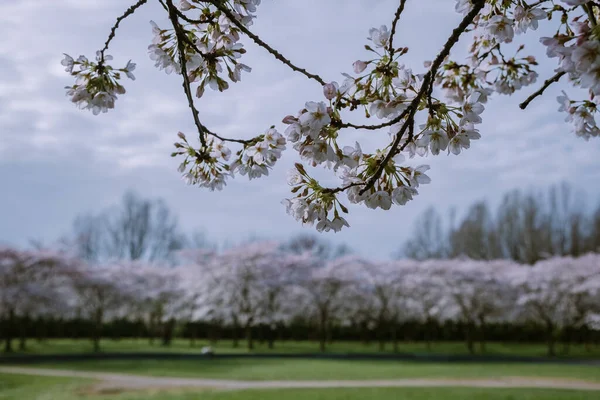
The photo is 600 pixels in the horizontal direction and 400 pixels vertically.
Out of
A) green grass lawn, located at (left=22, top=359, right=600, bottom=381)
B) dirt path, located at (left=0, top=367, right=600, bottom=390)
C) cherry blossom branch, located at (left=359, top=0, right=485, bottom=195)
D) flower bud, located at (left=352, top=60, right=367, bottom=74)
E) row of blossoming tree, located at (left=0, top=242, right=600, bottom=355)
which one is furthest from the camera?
row of blossoming tree, located at (left=0, top=242, right=600, bottom=355)

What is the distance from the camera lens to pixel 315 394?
28.7 feet

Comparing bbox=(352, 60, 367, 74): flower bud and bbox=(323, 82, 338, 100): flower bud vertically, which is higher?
bbox=(352, 60, 367, 74): flower bud

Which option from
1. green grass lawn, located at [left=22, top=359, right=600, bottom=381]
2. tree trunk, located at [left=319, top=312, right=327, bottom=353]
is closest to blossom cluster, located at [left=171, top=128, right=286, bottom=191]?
green grass lawn, located at [left=22, top=359, right=600, bottom=381]

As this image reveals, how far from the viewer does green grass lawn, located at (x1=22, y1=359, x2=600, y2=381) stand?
12.0 m

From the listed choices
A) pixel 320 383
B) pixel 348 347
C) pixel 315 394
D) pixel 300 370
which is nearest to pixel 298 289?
pixel 348 347

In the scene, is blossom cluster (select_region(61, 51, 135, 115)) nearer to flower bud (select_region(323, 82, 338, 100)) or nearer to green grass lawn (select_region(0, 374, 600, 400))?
flower bud (select_region(323, 82, 338, 100))

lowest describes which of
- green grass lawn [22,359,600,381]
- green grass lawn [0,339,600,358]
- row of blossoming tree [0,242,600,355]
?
green grass lawn [0,339,600,358]

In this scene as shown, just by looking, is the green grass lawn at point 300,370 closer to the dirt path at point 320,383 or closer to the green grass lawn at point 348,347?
the dirt path at point 320,383

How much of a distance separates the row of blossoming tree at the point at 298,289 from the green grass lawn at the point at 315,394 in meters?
9.03

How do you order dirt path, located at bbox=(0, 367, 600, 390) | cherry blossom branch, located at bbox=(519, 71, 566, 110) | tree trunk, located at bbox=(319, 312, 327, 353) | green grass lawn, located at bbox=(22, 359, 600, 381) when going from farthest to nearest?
tree trunk, located at bbox=(319, 312, 327, 353), green grass lawn, located at bbox=(22, 359, 600, 381), dirt path, located at bbox=(0, 367, 600, 390), cherry blossom branch, located at bbox=(519, 71, 566, 110)

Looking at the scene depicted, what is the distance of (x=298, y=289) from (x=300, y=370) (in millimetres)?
8842

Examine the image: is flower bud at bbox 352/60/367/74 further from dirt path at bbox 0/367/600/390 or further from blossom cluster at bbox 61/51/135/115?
dirt path at bbox 0/367/600/390

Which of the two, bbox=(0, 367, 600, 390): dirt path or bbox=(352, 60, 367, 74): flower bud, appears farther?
bbox=(0, 367, 600, 390): dirt path

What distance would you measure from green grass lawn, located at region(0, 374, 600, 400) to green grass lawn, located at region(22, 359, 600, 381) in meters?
2.60
